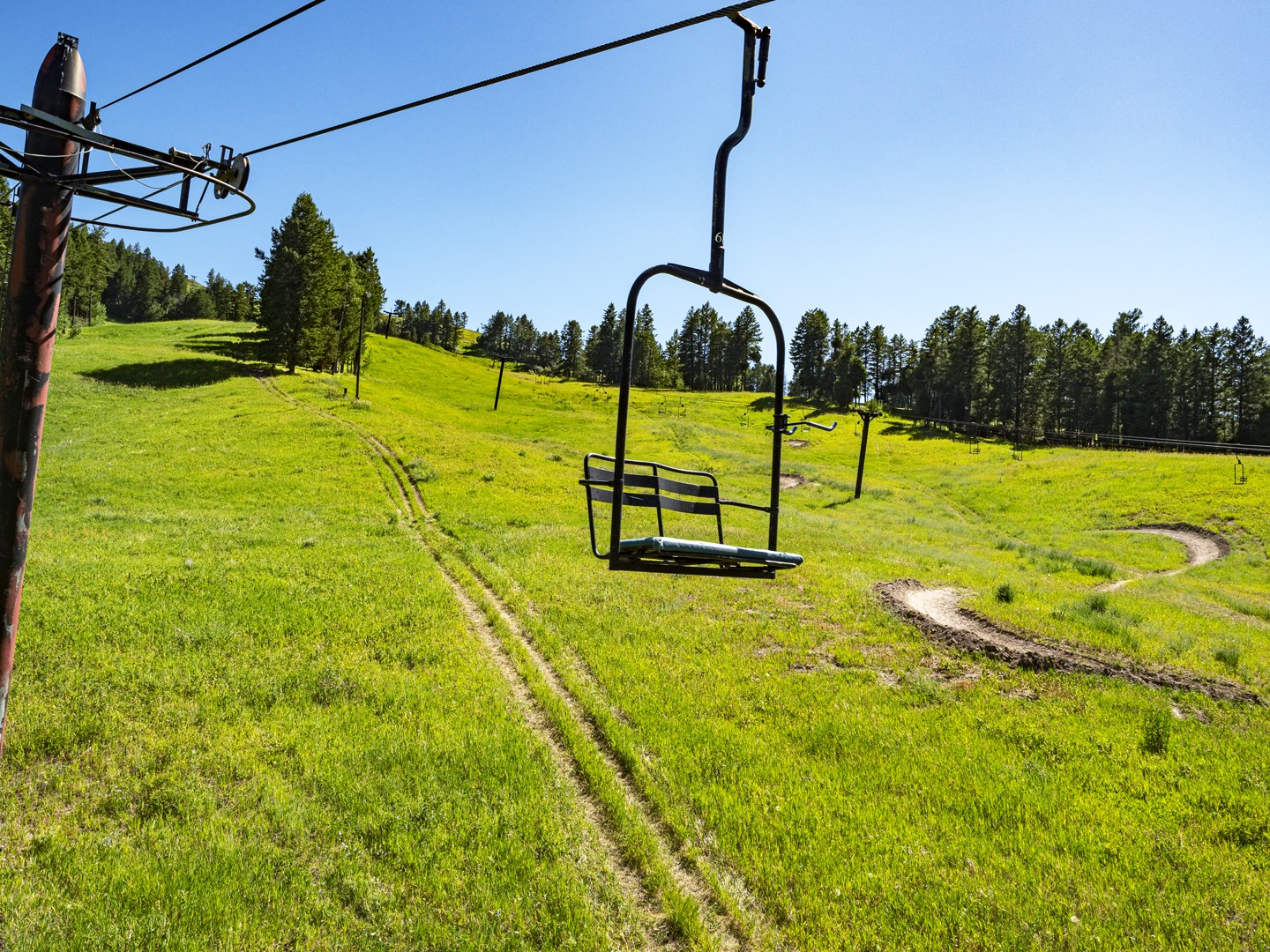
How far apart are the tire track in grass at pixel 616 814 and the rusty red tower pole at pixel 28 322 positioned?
588cm

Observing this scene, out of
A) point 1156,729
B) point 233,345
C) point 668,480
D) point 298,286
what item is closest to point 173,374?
point 298,286

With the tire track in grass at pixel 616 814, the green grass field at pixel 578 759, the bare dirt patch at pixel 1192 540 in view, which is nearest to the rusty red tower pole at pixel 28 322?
the green grass field at pixel 578 759

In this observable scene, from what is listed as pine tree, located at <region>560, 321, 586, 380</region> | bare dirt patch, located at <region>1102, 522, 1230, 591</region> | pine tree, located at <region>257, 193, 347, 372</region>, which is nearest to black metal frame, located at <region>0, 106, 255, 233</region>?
bare dirt patch, located at <region>1102, 522, 1230, 591</region>

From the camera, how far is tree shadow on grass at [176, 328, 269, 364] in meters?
77.4

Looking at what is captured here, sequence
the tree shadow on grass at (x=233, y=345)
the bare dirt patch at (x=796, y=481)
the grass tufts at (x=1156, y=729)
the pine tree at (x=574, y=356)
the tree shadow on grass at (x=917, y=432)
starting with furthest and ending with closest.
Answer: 1. the pine tree at (x=574, y=356)
2. the tree shadow on grass at (x=917, y=432)
3. the tree shadow on grass at (x=233, y=345)
4. the bare dirt patch at (x=796, y=481)
5. the grass tufts at (x=1156, y=729)

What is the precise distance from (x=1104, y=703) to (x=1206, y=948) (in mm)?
6724

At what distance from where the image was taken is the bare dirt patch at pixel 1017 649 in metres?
13.1

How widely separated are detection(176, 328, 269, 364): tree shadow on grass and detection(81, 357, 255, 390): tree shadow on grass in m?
5.99

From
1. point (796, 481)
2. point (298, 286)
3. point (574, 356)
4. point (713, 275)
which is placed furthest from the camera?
point (574, 356)

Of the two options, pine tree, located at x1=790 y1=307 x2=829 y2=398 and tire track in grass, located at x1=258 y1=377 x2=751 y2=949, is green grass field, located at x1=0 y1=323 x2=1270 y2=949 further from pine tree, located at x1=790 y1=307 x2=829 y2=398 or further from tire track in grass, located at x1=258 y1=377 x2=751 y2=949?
pine tree, located at x1=790 y1=307 x2=829 y2=398

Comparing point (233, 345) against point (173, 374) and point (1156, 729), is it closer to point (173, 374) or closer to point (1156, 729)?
point (173, 374)

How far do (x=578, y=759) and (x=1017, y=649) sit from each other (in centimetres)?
1094

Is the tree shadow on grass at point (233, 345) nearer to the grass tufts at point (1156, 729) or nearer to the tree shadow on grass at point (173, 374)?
the tree shadow on grass at point (173, 374)

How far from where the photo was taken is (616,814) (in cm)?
799
